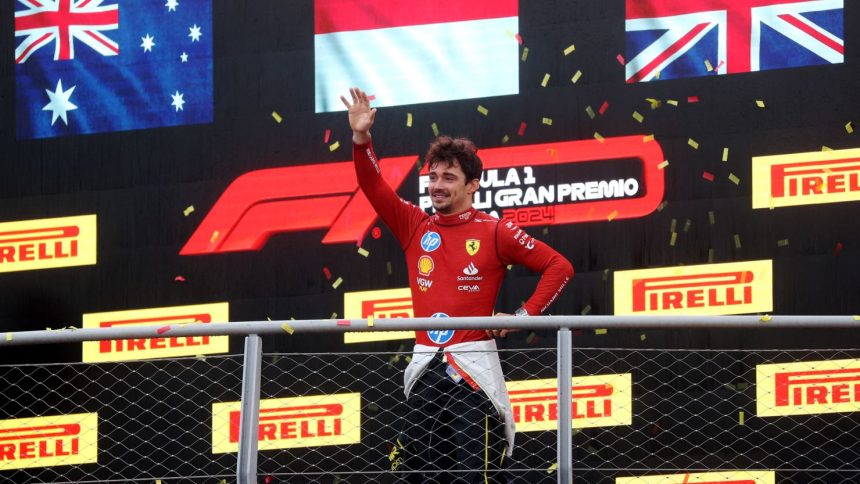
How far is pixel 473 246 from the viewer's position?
385cm

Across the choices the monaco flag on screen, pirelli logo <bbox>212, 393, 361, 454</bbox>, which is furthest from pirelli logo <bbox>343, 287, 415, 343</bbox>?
the monaco flag on screen

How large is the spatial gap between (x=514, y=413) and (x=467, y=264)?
128 cm

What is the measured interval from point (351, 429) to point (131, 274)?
Result: 40.9 inches

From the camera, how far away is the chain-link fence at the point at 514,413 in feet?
15.4

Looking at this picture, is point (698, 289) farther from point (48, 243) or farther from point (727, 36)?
point (48, 243)

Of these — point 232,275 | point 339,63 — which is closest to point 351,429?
point 232,275

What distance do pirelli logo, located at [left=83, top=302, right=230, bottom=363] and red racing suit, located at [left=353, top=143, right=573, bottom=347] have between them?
5.31ft

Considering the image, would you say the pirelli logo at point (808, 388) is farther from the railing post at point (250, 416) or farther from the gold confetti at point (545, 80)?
the railing post at point (250, 416)

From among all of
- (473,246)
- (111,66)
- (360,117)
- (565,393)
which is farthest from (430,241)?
(111,66)

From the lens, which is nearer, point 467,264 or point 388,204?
point 467,264

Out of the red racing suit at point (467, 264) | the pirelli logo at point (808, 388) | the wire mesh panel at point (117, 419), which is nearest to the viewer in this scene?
the red racing suit at point (467, 264)

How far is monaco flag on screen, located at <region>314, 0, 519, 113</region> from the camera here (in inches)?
204

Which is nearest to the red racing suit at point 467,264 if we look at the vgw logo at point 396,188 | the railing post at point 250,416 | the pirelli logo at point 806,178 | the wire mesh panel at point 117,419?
the railing post at point 250,416

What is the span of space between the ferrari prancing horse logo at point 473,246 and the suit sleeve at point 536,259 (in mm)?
50
